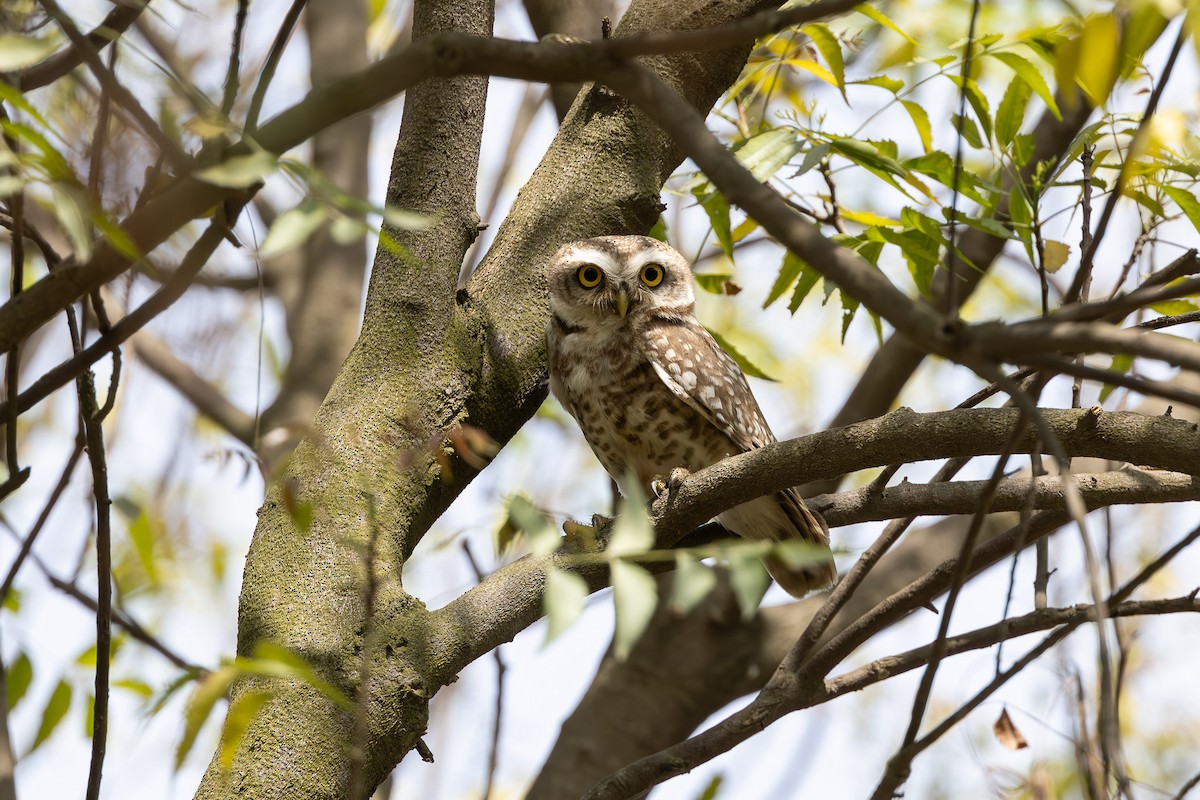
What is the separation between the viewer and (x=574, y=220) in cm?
326

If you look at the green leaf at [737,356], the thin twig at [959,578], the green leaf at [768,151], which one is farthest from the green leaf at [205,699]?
the green leaf at [737,356]

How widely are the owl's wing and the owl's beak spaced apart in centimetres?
16

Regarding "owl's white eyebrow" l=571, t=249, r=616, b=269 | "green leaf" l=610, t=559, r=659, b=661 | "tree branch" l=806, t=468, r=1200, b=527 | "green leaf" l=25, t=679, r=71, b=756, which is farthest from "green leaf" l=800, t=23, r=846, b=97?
"green leaf" l=25, t=679, r=71, b=756

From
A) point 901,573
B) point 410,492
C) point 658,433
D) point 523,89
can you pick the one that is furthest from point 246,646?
point 523,89

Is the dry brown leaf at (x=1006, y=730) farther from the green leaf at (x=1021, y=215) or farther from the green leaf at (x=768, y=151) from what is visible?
the green leaf at (x=768, y=151)

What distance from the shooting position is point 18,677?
2.76 meters

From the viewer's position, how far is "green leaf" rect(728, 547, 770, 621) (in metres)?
1.32

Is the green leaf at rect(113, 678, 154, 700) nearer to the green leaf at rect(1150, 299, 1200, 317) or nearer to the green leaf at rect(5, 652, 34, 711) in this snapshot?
the green leaf at rect(5, 652, 34, 711)

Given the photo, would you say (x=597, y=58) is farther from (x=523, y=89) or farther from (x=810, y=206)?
(x=523, y=89)

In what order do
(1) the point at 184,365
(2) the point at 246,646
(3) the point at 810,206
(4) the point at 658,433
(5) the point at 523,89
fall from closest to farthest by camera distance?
(2) the point at 246,646 < (3) the point at 810,206 < (4) the point at 658,433 < (1) the point at 184,365 < (5) the point at 523,89

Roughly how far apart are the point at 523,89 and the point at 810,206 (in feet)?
13.0

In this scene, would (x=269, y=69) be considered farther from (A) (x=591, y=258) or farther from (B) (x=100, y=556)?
(A) (x=591, y=258)

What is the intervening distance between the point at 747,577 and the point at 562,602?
22cm

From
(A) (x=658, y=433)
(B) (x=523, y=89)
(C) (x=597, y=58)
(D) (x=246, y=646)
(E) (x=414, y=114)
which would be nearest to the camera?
(C) (x=597, y=58)
